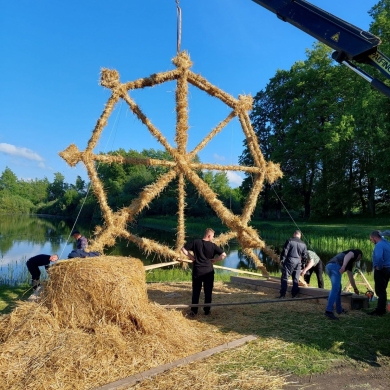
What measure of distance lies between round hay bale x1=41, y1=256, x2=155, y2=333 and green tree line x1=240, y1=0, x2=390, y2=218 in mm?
23415

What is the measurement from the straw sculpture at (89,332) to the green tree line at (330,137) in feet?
76.3

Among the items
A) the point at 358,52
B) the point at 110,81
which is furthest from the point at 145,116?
the point at 358,52

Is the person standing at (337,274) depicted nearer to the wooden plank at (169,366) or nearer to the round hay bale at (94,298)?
the wooden plank at (169,366)

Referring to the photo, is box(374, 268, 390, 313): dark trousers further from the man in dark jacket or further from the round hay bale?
the round hay bale

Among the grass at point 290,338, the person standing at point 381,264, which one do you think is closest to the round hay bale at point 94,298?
the grass at point 290,338

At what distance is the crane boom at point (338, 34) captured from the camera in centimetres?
565

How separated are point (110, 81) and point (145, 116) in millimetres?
1168

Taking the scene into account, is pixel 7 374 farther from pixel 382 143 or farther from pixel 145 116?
pixel 382 143

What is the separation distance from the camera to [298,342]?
223 inches

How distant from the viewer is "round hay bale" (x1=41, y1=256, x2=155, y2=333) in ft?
17.3

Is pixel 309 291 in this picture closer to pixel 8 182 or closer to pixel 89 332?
pixel 89 332

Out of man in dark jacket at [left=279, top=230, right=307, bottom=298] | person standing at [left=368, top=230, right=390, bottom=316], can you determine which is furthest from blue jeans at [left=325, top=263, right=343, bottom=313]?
man in dark jacket at [left=279, top=230, right=307, bottom=298]

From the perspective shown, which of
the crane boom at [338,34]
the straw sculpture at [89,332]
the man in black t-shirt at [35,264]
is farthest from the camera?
the man in black t-shirt at [35,264]

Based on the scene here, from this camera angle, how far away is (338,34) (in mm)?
5949
